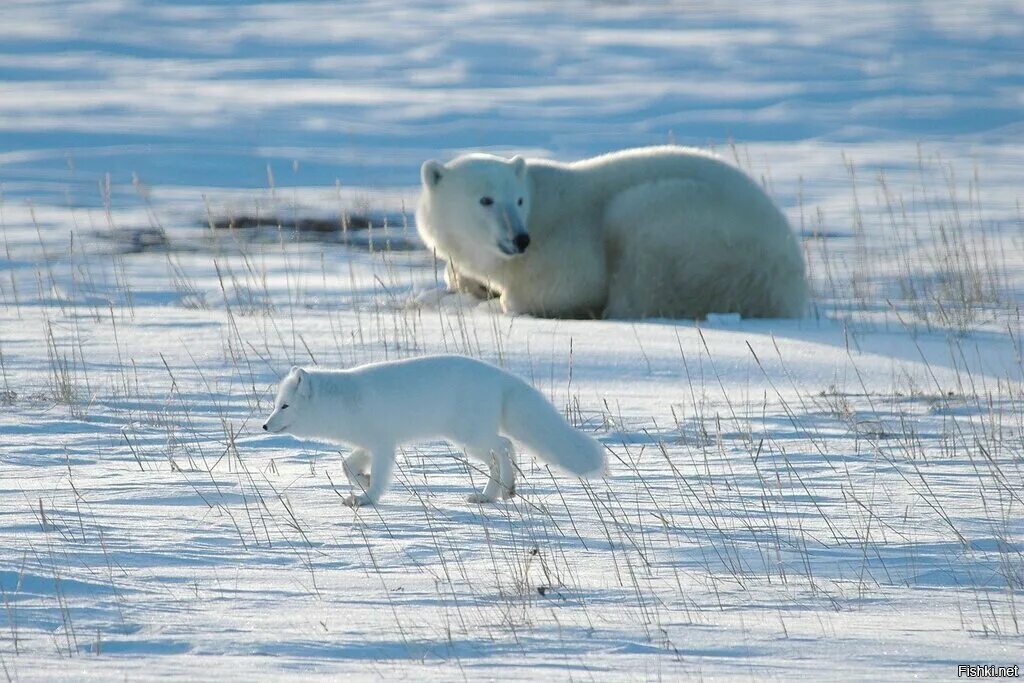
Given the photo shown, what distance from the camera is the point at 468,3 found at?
99.0 feet

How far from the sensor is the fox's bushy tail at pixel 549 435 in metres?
4.03

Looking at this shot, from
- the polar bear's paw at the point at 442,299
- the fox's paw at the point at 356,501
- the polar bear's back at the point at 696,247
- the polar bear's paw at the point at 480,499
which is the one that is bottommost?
the polar bear's paw at the point at 442,299

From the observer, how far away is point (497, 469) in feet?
13.0

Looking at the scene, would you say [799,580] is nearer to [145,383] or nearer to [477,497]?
[477,497]

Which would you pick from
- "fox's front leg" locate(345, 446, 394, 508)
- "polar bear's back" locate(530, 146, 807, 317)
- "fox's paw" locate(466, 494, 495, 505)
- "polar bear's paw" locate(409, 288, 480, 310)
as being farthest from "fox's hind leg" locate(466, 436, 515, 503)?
"polar bear's paw" locate(409, 288, 480, 310)

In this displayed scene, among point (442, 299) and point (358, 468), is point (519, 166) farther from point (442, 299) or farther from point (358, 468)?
point (358, 468)

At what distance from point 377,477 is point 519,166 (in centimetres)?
446

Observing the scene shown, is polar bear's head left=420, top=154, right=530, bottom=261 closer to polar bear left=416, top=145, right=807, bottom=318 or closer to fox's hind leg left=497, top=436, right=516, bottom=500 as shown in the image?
polar bear left=416, top=145, right=807, bottom=318

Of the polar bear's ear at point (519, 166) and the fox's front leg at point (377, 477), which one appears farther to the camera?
the polar bear's ear at point (519, 166)

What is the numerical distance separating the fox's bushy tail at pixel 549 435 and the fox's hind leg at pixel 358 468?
439 mm

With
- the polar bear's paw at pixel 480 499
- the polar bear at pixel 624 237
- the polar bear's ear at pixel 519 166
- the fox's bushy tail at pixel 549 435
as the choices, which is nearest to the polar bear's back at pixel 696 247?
the polar bear at pixel 624 237

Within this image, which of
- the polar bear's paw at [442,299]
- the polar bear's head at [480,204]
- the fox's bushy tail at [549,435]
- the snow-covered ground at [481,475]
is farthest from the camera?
the polar bear's paw at [442,299]

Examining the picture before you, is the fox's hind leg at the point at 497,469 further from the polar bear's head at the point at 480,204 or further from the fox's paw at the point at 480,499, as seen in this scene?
the polar bear's head at the point at 480,204

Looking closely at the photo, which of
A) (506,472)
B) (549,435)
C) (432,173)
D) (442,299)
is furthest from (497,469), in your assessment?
(442,299)
